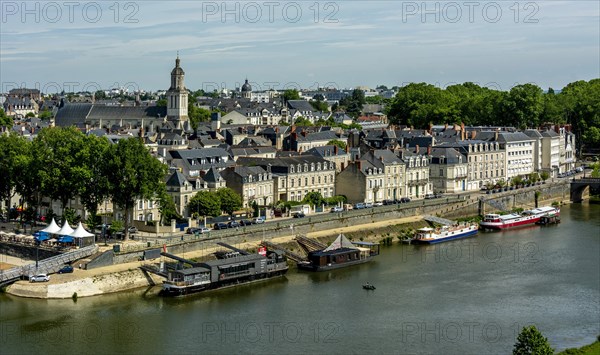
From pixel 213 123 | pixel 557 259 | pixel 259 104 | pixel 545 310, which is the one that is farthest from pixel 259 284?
pixel 259 104

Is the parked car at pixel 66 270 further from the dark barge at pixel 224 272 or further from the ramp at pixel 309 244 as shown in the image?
the ramp at pixel 309 244

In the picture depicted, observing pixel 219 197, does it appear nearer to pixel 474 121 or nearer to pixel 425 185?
pixel 425 185

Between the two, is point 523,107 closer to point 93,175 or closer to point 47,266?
point 93,175

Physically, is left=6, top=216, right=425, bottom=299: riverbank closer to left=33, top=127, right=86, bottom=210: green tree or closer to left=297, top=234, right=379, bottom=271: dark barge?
left=297, top=234, right=379, bottom=271: dark barge

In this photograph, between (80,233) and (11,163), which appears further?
(11,163)

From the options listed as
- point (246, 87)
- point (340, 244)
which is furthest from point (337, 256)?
point (246, 87)

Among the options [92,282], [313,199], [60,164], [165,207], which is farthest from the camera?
[313,199]

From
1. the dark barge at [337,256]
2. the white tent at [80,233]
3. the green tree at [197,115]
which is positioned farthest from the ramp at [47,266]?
the green tree at [197,115]

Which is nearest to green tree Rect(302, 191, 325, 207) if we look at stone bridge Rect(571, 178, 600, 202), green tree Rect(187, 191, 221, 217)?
green tree Rect(187, 191, 221, 217)
